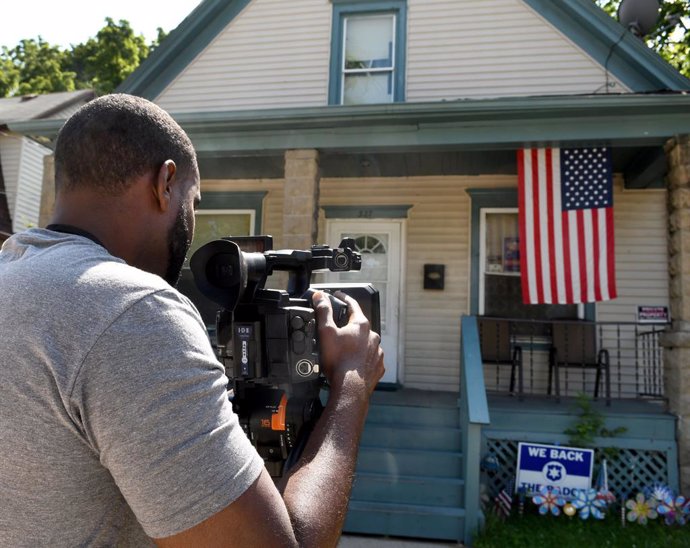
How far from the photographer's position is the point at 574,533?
4.67 m

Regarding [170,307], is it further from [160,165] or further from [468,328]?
[468,328]

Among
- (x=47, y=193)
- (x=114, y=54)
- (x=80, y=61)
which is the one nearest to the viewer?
(x=47, y=193)

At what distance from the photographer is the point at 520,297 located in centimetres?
721

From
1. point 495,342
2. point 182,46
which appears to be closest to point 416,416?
point 495,342

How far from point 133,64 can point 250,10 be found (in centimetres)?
1846

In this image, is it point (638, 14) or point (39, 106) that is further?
point (39, 106)

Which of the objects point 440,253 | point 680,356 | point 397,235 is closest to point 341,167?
point 397,235

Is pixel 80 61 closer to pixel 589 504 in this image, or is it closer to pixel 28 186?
pixel 28 186

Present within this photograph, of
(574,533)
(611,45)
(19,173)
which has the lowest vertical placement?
(574,533)

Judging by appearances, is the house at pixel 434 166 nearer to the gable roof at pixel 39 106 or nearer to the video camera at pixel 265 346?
the video camera at pixel 265 346

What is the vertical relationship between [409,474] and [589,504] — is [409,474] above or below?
above

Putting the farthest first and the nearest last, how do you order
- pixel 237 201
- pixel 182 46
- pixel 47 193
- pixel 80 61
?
pixel 80 61
pixel 182 46
pixel 237 201
pixel 47 193

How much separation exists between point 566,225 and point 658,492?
2681 millimetres

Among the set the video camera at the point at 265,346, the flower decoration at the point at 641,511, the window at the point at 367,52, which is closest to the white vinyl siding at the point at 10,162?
the window at the point at 367,52
